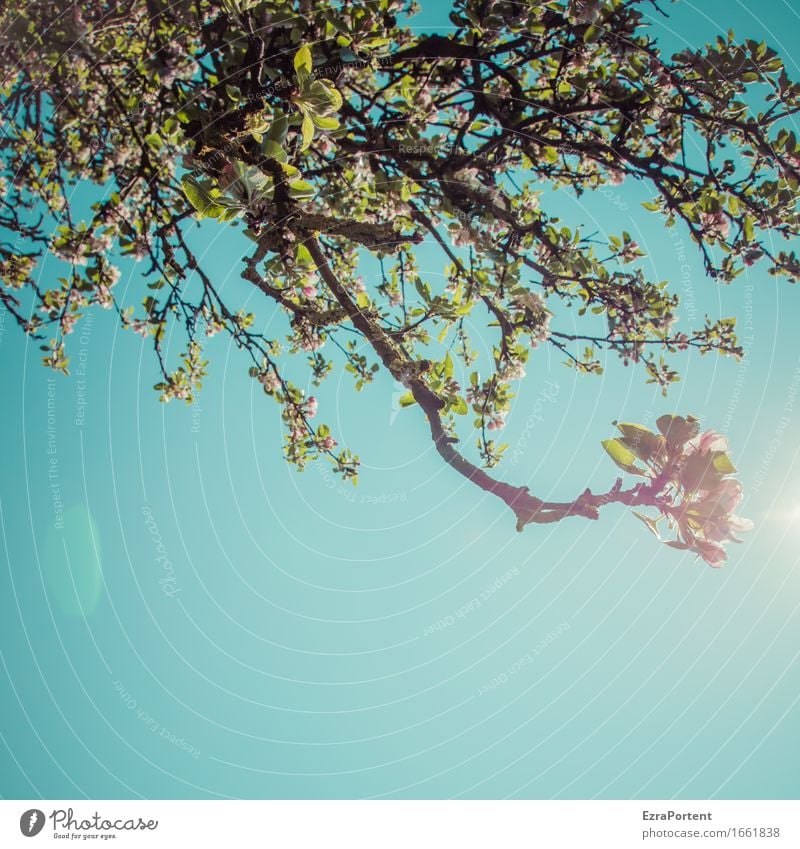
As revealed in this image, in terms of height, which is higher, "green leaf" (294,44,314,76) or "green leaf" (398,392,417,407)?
"green leaf" (294,44,314,76)

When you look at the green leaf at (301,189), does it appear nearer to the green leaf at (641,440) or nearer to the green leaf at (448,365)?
the green leaf at (448,365)

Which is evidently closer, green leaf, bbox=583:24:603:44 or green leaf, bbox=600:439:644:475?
green leaf, bbox=600:439:644:475

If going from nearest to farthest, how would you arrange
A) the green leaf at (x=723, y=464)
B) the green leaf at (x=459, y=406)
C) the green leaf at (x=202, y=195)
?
the green leaf at (x=202, y=195) → the green leaf at (x=723, y=464) → the green leaf at (x=459, y=406)

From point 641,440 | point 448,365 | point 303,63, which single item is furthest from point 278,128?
point 641,440

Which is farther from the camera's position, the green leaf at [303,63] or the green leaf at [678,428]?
the green leaf at [678,428]

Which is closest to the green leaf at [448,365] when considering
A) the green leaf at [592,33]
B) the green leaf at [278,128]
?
the green leaf at [278,128]

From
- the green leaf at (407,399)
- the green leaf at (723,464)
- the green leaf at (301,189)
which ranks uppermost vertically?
the green leaf at (301,189)

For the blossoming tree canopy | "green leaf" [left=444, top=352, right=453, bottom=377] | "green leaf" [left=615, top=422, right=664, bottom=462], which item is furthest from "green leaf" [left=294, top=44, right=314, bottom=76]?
"green leaf" [left=615, top=422, right=664, bottom=462]

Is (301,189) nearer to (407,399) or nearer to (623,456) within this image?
(407,399)

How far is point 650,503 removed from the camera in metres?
1.33

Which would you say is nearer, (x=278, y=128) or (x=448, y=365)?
(x=278, y=128)

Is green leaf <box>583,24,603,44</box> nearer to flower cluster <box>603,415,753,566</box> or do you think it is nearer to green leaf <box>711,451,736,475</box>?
flower cluster <box>603,415,753,566</box>
